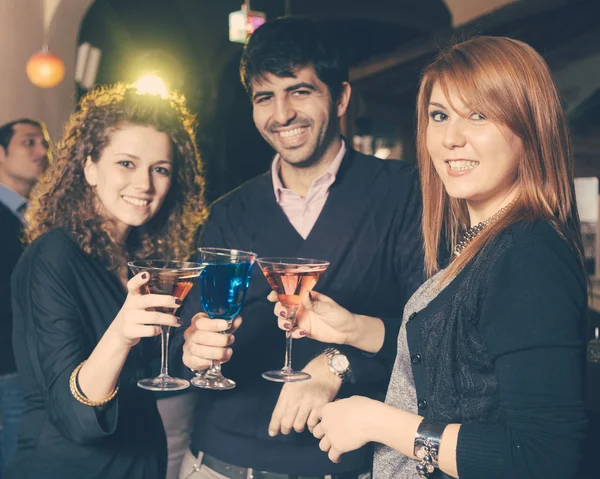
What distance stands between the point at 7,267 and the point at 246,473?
1.30 meters

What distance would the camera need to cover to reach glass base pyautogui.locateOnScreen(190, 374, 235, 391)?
5.87 feet

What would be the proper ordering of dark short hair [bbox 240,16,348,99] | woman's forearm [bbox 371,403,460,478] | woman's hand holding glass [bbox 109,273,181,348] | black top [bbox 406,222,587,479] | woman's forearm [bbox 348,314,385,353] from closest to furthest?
black top [bbox 406,222,587,479], woman's forearm [bbox 371,403,460,478], woman's hand holding glass [bbox 109,273,181,348], woman's forearm [bbox 348,314,385,353], dark short hair [bbox 240,16,348,99]

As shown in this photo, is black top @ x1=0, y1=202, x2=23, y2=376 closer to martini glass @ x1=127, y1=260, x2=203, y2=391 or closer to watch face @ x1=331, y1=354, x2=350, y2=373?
martini glass @ x1=127, y1=260, x2=203, y2=391

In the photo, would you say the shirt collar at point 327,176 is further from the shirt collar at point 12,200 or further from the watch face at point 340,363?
the shirt collar at point 12,200

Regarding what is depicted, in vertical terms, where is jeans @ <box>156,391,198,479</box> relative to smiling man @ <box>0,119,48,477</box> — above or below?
below

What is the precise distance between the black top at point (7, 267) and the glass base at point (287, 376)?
1292mm

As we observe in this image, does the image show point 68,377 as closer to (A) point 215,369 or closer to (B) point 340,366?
(A) point 215,369

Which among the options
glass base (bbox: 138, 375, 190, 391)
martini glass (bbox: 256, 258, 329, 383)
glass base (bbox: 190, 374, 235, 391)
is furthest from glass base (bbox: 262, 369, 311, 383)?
glass base (bbox: 138, 375, 190, 391)

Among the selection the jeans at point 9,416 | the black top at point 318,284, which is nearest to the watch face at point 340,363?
the black top at point 318,284

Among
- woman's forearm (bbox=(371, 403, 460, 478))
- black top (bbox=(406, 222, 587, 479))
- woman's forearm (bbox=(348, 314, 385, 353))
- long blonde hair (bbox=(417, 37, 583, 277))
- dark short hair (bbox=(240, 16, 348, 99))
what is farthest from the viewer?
dark short hair (bbox=(240, 16, 348, 99))

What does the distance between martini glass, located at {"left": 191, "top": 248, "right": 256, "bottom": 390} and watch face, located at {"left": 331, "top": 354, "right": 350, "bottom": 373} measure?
360 mm

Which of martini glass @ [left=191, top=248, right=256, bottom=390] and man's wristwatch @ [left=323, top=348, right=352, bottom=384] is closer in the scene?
martini glass @ [left=191, top=248, right=256, bottom=390]

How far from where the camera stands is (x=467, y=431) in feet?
4.15

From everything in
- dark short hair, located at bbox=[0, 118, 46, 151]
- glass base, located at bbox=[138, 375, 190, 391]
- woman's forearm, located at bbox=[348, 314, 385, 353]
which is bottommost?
glass base, located at bbox=[138, 375, 190, 391]
